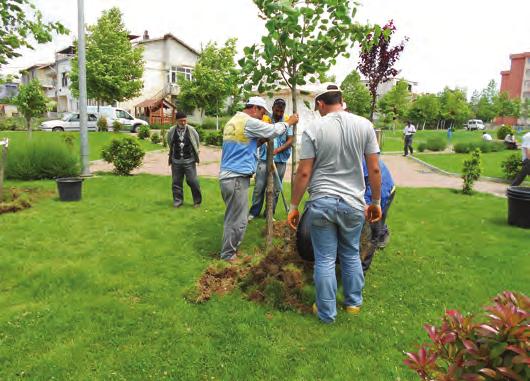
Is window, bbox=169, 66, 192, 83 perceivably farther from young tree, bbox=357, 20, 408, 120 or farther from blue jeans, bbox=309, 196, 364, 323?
blue jeans, bbox=309, 196, 364, 323

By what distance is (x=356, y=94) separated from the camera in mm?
56656

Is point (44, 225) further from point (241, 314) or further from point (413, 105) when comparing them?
point (413, 105)

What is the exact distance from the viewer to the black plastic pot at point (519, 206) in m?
6.96

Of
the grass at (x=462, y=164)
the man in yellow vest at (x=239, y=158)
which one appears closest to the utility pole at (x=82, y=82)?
the man in yellow vest at (x=239, y=158)

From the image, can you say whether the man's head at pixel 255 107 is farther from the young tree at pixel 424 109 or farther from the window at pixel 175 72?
the young tree at pixel 424 109

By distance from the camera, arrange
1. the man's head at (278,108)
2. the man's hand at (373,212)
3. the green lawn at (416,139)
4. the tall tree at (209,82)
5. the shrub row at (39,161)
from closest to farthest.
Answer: the man's hand at (373,212)
the man's head at (278,108)
the shrub row at (39,161)
the green lawn at (416,139)
the tall tree at (209,82)

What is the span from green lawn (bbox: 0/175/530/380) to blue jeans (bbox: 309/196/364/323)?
0.28m

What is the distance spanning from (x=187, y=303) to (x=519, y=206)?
5786 mm

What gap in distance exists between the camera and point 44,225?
683 cm

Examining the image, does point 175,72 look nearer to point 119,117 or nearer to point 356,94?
point 119,117

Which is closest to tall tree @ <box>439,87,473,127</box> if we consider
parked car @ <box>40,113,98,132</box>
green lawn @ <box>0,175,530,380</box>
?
parked car @ <box>40,113,98,132</box>

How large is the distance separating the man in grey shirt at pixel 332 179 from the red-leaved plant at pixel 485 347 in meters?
1.93

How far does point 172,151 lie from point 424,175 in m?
9.61

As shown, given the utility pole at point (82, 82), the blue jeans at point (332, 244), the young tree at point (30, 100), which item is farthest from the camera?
the young tree at point (30, 100)
